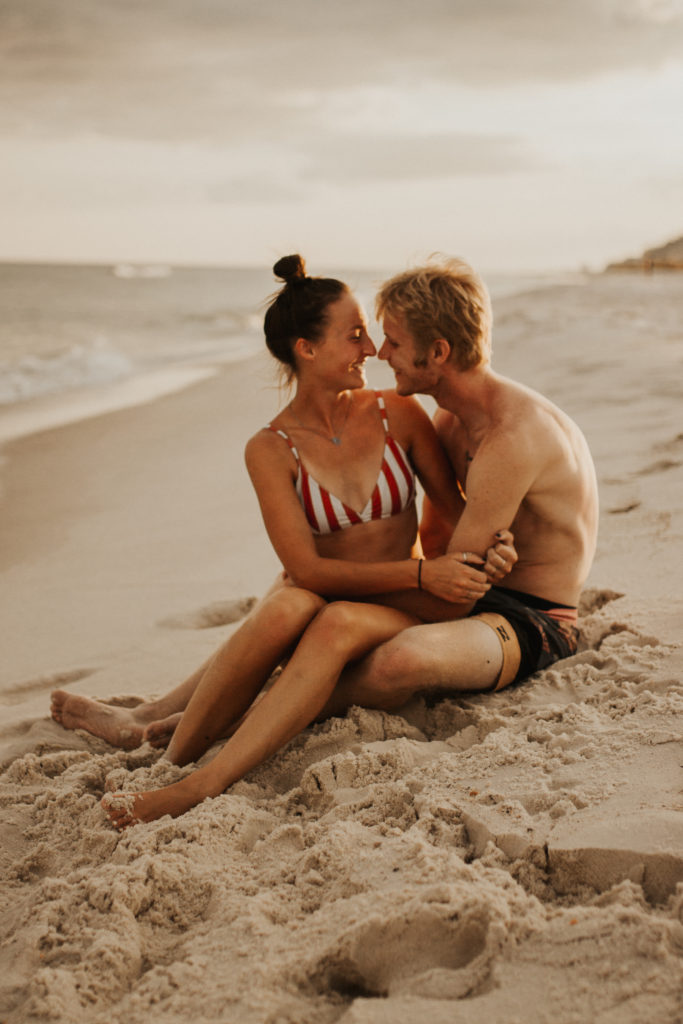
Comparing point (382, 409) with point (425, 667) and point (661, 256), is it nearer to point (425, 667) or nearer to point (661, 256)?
point (425, 667)

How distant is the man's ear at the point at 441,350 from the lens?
9.51 feet

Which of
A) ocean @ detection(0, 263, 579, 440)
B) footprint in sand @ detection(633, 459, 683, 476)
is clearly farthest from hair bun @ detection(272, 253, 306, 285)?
footprint in sand @ detection(633, 459, 683, 476)

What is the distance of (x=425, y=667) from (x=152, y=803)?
0.91 m

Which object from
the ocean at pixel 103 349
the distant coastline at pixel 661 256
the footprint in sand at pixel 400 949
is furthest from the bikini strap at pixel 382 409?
the distant coastline at pixel 661 256

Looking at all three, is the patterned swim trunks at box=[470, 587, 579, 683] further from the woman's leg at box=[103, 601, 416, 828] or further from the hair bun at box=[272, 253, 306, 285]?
the hair bun at box=[272, 253, 306, 285]

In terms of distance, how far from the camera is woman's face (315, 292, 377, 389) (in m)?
3.01

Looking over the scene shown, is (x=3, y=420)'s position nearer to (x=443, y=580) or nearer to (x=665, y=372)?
(x=665, y=372)

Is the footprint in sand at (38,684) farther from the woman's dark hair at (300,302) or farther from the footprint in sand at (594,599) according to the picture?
the footprint in sand at (594,599)

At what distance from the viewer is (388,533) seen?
3072 millimetres

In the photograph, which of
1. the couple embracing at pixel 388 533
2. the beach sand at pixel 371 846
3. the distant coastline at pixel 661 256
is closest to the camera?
the beach sand at pixel 371 846

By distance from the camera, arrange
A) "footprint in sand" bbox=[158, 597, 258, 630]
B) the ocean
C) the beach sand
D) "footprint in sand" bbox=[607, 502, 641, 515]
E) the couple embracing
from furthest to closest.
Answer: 1. the ocean
2. "footprint in sand" bbox=[607, 502, 641, 515]
3. "footprint in sand" bbox=[158, 597, 258, 630]
4. the couple embracing
5. the beach sand

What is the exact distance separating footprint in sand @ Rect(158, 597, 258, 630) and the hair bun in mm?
1634

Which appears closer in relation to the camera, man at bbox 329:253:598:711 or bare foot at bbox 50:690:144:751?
man at bbox 329:253:598:711

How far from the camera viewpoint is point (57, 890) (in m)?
1.99
